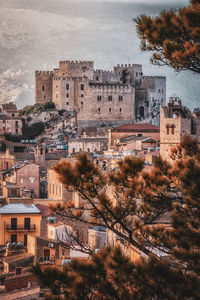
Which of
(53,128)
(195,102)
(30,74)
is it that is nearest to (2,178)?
(53,128)

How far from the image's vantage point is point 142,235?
13.4 metres

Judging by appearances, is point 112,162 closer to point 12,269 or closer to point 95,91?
point 12,269

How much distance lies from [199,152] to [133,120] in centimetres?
5823

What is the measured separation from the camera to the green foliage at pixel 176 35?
41.1 feet

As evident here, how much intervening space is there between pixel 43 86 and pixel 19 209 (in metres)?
45.3

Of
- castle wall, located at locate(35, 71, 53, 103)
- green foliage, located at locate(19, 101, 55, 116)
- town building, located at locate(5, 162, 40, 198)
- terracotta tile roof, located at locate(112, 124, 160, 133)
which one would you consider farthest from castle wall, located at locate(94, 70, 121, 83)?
town building, located at locate(5, 162, 40, 198)

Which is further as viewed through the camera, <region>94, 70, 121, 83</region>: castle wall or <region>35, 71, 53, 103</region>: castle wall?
<region>94, 70, 121, 83</region>: castle wall

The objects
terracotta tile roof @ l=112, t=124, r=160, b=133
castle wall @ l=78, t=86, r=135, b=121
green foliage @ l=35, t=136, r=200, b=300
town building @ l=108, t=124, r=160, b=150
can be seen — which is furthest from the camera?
castle wall @ l=78, t=86, r=135, b=121

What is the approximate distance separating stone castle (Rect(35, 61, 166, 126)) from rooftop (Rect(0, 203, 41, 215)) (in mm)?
37609

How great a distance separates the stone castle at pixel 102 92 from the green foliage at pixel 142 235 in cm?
5558

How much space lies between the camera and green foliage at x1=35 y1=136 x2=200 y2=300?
1117 centimetres

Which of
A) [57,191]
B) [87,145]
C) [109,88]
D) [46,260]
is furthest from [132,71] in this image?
[46,260]

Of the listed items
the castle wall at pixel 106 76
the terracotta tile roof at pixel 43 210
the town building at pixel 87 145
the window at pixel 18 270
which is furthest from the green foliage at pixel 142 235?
the castle wall at pixel 106 76

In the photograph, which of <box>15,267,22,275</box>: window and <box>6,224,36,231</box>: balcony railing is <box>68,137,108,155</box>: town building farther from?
<box>15,267,22,275</box>: window
